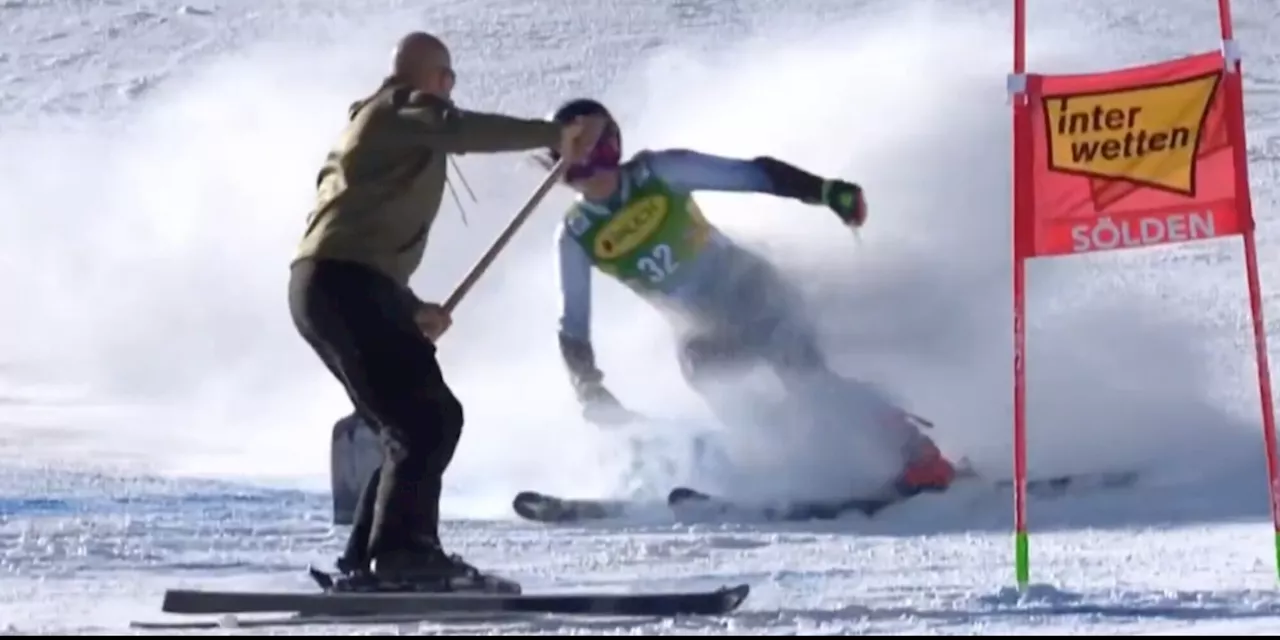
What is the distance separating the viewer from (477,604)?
18.9 ft

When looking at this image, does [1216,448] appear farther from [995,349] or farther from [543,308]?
[543,308]

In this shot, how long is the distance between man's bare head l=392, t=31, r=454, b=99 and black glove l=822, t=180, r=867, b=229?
7.58 ft

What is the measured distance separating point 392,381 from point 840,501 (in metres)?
2.40

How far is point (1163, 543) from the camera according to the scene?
6996 millimetres

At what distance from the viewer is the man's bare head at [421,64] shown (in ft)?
19.7

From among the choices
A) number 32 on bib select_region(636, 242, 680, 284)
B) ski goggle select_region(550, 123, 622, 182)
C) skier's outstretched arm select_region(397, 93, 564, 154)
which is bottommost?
skier's outstretched arm select_region(397, 93, 564, 154)

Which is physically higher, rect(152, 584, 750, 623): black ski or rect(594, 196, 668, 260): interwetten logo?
rect(594, 196, 668, 260): interwetten logo

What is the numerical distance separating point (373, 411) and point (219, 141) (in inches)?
560

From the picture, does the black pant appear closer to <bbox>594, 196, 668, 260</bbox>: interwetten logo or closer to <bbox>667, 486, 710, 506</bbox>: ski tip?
<bbox>667, 486, 710, 506</bbox>: ski tip

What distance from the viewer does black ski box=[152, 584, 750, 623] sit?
5750mm

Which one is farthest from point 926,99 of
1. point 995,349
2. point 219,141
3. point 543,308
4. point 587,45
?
point 587,45

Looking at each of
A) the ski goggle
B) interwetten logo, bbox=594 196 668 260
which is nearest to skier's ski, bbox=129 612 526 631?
the ski goggle

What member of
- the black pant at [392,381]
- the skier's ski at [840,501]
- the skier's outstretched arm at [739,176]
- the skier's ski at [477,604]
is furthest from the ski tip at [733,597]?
the skier's outstretched arm at [739,176]

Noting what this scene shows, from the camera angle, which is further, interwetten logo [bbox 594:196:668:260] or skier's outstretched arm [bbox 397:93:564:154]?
interwetten logo [bbox 594:196:668:260]
